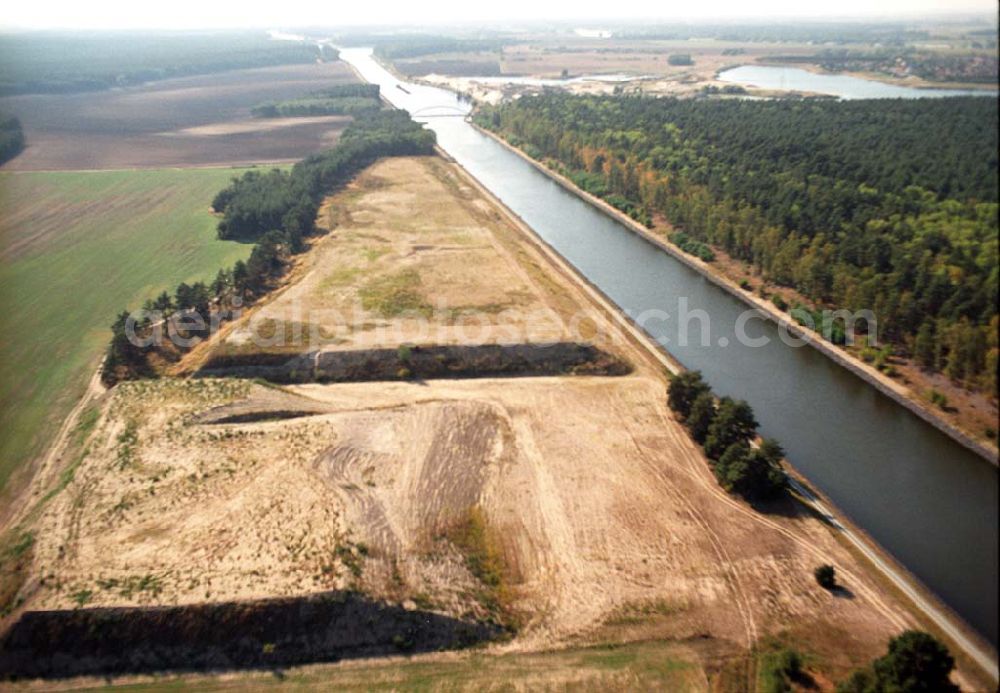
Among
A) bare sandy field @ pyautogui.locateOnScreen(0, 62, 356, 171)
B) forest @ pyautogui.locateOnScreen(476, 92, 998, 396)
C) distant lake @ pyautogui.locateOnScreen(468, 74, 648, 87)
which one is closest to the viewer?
forest @ pyautogui.locateOnScreen(476, 92, 998, 396)

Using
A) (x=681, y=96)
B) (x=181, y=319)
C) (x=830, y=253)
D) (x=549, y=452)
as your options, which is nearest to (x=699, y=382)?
(x=549, y=452)

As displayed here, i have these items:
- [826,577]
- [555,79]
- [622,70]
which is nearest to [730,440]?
[826,577]

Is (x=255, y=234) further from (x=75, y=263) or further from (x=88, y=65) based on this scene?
(x=88, y=65)

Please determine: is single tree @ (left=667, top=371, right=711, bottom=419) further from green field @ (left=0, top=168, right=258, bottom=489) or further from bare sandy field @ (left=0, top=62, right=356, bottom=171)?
bare sandy field @ (left=0, top=62, right=356, bottom=171)

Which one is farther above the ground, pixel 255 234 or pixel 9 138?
pixel 9 138

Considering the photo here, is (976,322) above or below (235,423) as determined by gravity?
above

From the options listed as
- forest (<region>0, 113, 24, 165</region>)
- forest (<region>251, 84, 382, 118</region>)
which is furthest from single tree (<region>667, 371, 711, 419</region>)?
forest (<region>251, 84, 382, 118</region>)

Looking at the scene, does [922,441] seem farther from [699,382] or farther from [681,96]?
[681,96]
